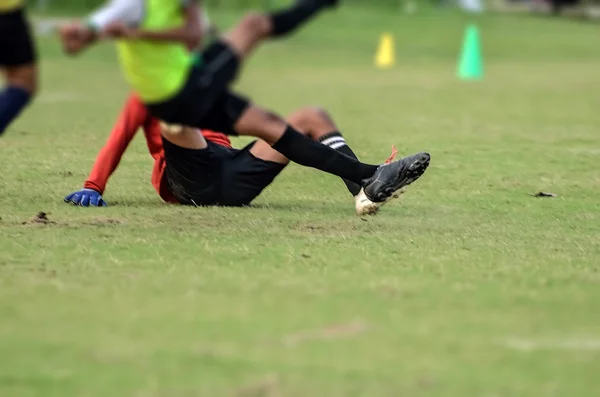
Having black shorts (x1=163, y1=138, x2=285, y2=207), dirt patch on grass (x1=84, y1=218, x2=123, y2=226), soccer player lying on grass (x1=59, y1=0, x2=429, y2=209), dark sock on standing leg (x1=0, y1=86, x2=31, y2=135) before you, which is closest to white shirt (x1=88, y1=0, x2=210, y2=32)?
soccer player lying on grass (x1=59, y1=0, x2=429, y2=209)

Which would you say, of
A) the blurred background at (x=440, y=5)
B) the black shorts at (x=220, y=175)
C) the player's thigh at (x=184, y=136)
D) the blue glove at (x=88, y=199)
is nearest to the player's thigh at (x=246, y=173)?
the black shorts at (x=220, y=175)

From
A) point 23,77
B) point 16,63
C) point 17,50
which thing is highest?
point 17,50

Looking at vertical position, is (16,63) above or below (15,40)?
below

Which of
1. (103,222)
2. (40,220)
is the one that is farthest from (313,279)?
(40,220)

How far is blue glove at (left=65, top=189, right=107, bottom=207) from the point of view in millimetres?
8688

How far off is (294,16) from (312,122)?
58.6 inches

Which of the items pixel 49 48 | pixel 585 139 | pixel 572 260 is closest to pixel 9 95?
pixel 572 260

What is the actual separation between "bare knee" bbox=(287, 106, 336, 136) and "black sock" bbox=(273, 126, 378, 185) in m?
0.43

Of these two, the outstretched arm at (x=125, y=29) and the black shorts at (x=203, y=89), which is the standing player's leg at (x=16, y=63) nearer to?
the outstretched arm at (x=125, y=29)

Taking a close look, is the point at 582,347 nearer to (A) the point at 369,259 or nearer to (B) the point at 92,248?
(A) the point at 369,259

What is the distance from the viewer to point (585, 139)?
1333cm

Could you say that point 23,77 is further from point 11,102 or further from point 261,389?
point 261,389

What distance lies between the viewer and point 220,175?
8.62 metres

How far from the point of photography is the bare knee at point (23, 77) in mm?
7574
